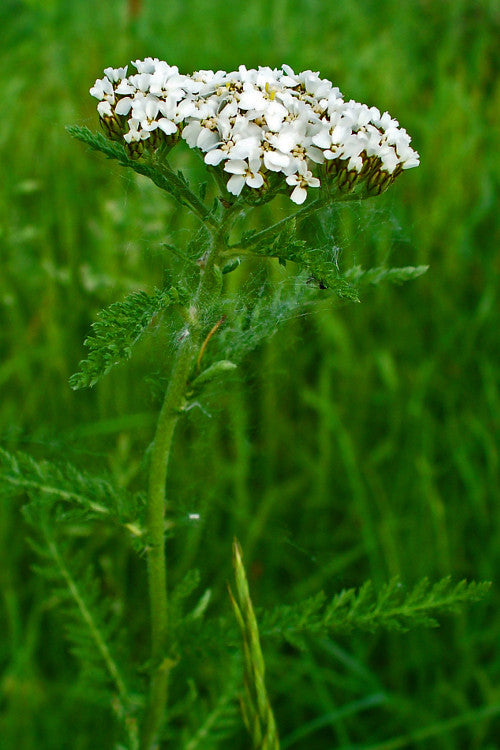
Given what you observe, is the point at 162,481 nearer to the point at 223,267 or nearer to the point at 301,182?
the point at 223,267

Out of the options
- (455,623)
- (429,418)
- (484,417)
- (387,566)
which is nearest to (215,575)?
(387,566)

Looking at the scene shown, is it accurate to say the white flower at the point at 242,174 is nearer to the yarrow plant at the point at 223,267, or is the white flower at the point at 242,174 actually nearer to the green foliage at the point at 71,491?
the yarrow plant at the point at 223,267

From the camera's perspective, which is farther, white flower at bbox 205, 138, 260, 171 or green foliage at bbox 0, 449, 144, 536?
green foliage at bbox 0, 449, 144, 536

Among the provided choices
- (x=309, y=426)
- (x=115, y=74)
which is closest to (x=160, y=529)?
(x=115, y=74)

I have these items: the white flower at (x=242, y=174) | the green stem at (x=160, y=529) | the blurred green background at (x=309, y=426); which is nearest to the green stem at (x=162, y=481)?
the green stem at (x=160, y=529)

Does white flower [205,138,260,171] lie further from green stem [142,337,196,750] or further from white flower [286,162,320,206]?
green stem [142,337,196,750]

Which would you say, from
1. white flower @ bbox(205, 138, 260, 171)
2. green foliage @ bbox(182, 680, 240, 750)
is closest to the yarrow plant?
white flower @ bbox(205, 138, 260, 171)

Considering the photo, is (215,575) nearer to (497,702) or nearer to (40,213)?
(497,702)
